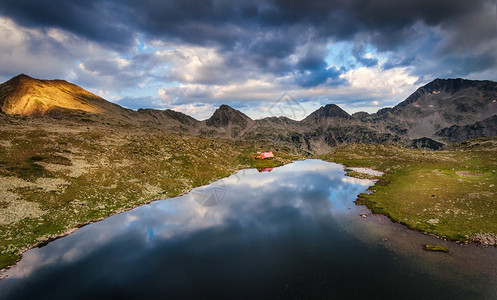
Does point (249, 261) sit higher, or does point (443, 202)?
point (443, 202)

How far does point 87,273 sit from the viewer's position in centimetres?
3431

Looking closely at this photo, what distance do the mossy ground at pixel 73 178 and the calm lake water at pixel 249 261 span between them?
210 inches

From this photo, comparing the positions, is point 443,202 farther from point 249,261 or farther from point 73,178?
point 73,178

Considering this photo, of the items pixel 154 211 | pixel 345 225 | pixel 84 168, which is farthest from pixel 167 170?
pixel 345 225

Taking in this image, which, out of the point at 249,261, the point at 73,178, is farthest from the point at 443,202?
the point at 73,178

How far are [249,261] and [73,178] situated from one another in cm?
6189

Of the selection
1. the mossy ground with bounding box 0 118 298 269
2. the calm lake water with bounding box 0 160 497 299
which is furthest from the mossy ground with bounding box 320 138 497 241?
the mossy ground with bounding box 0 118 298 269

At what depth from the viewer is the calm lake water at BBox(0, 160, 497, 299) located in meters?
29.4

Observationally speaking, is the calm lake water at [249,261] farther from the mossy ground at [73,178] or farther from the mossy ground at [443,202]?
the mossy ground at [443,202]

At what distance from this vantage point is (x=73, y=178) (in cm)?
6625

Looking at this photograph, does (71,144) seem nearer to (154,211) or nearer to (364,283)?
(154,211)

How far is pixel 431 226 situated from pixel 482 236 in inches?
293

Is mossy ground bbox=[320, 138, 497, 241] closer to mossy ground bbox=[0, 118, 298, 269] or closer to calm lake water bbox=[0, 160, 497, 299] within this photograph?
calm lake water bbox=[0, 160, 497, 299]

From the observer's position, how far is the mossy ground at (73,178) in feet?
151
